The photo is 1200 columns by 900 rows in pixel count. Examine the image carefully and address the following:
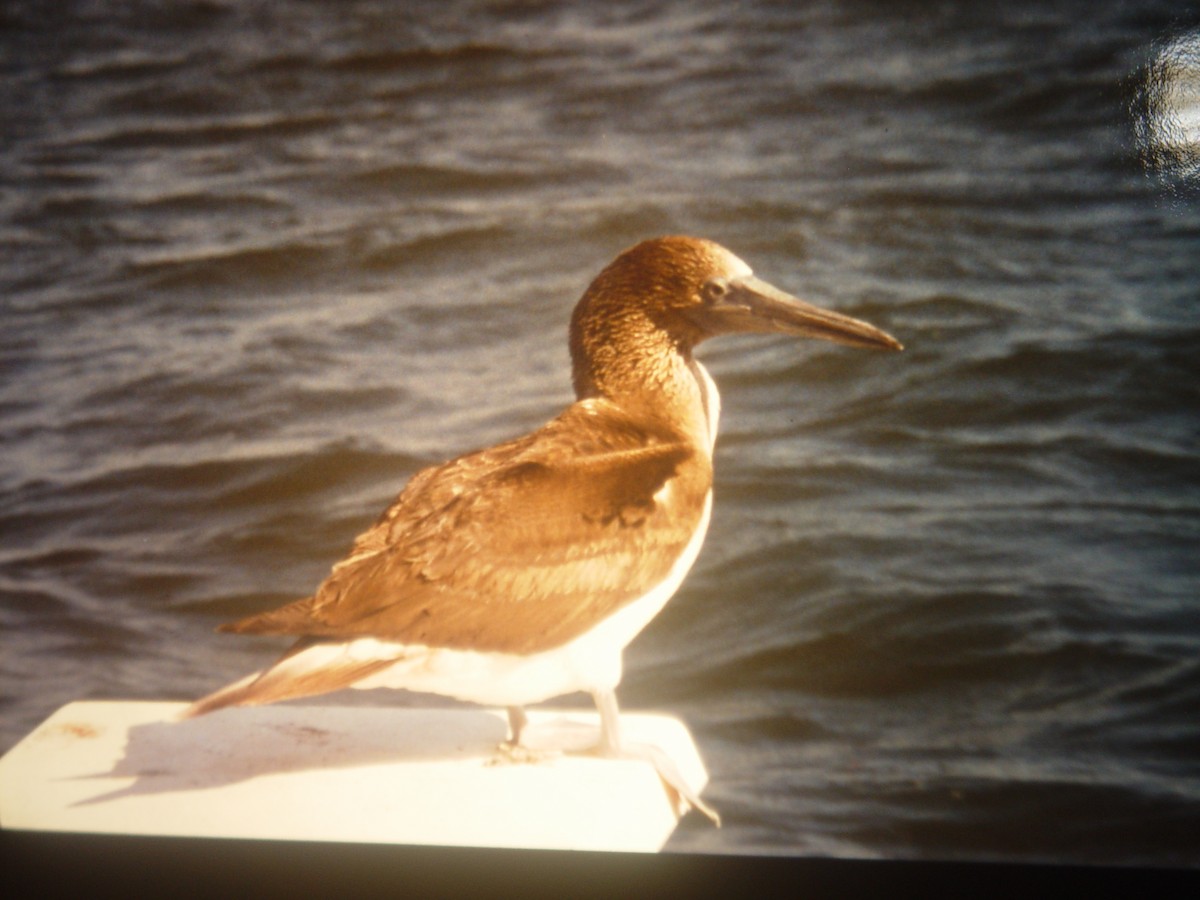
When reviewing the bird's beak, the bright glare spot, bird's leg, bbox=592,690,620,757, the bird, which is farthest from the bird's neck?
the bright glare spot

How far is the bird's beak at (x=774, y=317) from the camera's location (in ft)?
7.87

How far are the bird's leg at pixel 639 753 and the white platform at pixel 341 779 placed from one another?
0.08ft

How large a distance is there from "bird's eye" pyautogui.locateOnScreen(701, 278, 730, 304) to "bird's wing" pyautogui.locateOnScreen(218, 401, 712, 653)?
31 centimetres

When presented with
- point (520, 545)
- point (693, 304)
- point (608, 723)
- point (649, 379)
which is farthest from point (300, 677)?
point (693, 304)

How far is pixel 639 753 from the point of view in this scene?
2.30 meters

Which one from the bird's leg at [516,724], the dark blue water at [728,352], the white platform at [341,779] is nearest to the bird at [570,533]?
the bird's leg at [516,724]

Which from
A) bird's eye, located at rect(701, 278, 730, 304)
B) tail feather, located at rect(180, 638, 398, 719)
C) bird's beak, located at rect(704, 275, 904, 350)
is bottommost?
tail feather, located at rect(180, 638, 398, 719)

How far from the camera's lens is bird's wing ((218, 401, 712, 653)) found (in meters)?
2.09

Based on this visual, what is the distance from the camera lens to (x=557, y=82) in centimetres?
264

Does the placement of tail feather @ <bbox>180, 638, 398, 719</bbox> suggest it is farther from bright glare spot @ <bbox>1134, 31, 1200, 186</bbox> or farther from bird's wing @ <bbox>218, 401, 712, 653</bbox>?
bright glare spot @ <bbox>1134, 31, 1200, 186</bbox>

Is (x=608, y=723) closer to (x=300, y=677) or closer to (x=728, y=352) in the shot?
(x=300, y=677)

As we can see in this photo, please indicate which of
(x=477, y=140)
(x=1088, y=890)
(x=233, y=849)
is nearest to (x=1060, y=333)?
(x=1088, y=890)

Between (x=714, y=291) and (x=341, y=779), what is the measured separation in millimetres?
1141

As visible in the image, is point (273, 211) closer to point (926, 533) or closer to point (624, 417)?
point (624, 417)
